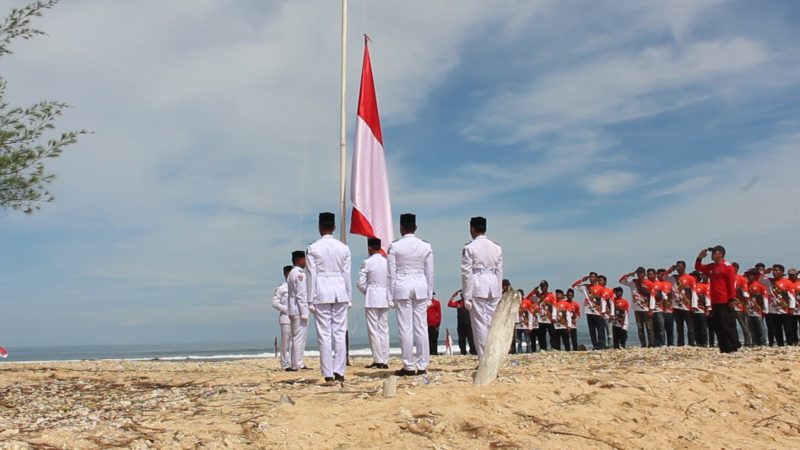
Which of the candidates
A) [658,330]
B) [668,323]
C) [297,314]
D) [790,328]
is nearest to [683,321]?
[668,323]

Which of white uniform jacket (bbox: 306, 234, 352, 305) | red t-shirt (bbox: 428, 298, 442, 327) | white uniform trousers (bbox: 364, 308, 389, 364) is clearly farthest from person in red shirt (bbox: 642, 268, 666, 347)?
white uniform jacket (bbox: 306, 234, 352, 305)

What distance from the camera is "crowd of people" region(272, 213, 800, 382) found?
9.84 meters

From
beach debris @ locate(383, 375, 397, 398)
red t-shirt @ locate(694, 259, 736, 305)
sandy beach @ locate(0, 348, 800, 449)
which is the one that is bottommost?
sandy beach @ locate(0, 348, 800, 449)

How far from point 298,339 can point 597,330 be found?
10.5 m

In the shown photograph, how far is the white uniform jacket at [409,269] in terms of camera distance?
33.1 feet

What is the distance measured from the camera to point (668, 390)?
25.1 ft

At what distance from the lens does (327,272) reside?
984cm

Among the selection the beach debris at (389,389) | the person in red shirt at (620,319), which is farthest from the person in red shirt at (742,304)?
the beach debris at (389,389)

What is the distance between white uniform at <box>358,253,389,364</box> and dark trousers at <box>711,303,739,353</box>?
616 cm

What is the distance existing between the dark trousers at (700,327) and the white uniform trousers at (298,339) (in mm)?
11077

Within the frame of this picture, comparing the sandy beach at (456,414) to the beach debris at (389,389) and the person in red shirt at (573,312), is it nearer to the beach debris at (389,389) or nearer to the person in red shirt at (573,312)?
the beach debris at (389,389)

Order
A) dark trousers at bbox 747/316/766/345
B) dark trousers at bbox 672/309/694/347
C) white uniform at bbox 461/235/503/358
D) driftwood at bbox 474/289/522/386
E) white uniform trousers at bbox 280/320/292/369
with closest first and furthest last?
driftwood at bbox 474/289/522/386
white uniform at bbox 461/235/503/358
white uniform trousers at bbox 280/320/292/369
dark trousers at bbox 747/316/766/345
dark trousers at bbox 672/309/694/347

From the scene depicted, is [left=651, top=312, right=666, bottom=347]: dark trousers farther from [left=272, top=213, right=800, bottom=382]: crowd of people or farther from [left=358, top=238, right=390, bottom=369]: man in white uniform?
[left=358, top=238, right=390, bottom=369]: man in white uniform

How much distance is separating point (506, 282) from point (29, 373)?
486 inches
